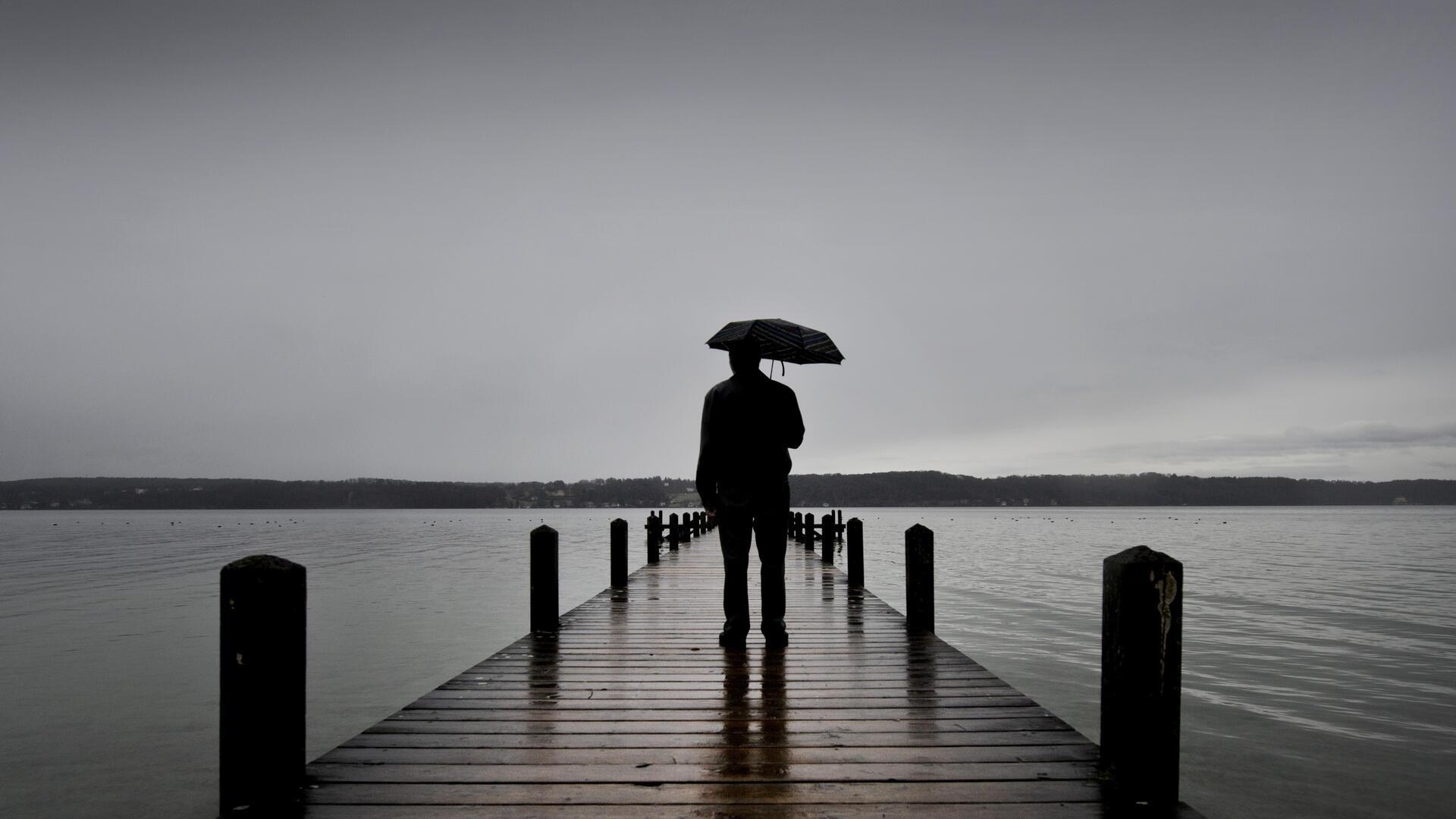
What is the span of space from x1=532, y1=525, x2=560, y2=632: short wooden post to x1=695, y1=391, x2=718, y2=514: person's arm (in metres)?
1.95

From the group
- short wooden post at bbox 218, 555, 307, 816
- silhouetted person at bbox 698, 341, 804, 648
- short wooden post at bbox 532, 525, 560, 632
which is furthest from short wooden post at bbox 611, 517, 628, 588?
short wooden post at bbox 218, 555, 307, 816

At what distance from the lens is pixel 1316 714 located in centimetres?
962

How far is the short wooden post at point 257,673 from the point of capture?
10.3 feet

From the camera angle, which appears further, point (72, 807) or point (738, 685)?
point (72, 807)

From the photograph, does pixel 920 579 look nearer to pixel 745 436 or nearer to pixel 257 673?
pixel 745 436

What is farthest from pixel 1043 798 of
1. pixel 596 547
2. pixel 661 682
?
pixel 596 547

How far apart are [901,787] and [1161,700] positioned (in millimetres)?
1079

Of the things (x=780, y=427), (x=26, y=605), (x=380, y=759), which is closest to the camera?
(x=380, y=759)

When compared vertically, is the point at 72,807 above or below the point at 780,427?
below

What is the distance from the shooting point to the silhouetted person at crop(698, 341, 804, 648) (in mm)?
6410

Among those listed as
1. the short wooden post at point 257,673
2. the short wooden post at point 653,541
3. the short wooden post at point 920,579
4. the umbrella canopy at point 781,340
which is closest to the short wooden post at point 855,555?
the short wooden post at point 920,579

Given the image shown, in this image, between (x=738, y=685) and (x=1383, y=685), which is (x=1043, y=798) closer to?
(x=738, y=685)

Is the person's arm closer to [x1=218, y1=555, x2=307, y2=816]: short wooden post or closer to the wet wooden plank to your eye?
the wet wooden plank

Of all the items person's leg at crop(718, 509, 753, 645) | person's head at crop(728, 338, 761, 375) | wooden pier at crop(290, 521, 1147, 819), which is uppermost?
person's head at crop(728, 338, 761, 375)
